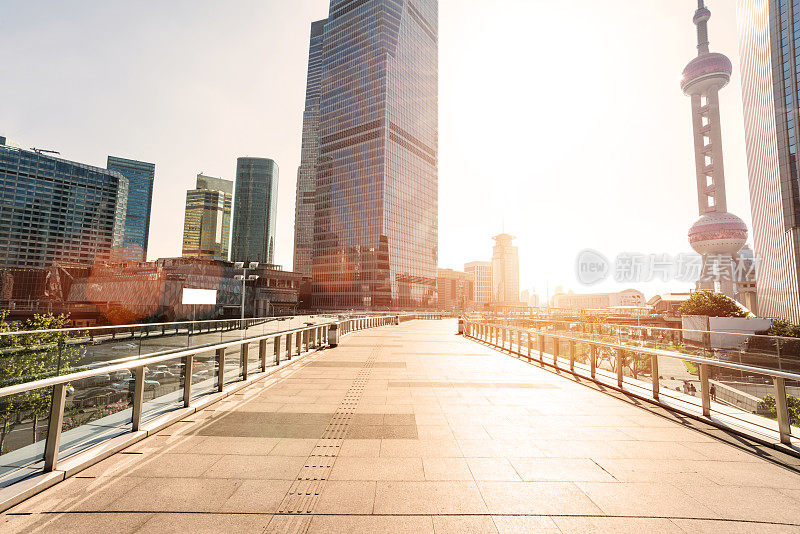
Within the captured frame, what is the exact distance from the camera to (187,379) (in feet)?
22.5

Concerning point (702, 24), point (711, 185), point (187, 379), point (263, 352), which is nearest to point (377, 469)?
point (187, 379)

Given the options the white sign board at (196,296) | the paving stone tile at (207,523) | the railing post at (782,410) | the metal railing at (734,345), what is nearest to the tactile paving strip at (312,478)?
the paving stone tile at (207,523)

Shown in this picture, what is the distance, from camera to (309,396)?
316 inches

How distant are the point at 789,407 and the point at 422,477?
549cm

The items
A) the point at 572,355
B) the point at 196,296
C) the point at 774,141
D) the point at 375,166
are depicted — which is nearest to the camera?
the point at 572,355

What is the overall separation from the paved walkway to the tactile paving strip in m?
0.02

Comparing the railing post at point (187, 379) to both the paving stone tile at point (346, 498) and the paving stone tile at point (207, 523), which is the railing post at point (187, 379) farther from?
the paving stone tile at point (346, 498)

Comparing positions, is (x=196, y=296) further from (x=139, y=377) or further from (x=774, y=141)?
(x=774, y=141)

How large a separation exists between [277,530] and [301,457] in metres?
1.67

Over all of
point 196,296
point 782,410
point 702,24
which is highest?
point 702,24

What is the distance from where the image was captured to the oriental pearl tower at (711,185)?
12544 centimetres

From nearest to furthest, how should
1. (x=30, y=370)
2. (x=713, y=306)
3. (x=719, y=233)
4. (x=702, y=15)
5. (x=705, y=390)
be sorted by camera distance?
1. (x=30, y=370)
2. (x=705, y=390)
3. (x=713, y=306)
4. (x=719, y=233)
5. (x=702, y=15)

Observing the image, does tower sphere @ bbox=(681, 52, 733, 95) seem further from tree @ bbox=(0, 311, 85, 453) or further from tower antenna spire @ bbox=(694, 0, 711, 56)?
tree @ bbox=(0, 311, 85, 453)

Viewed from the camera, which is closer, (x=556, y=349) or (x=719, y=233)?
(x=556, y=349)
